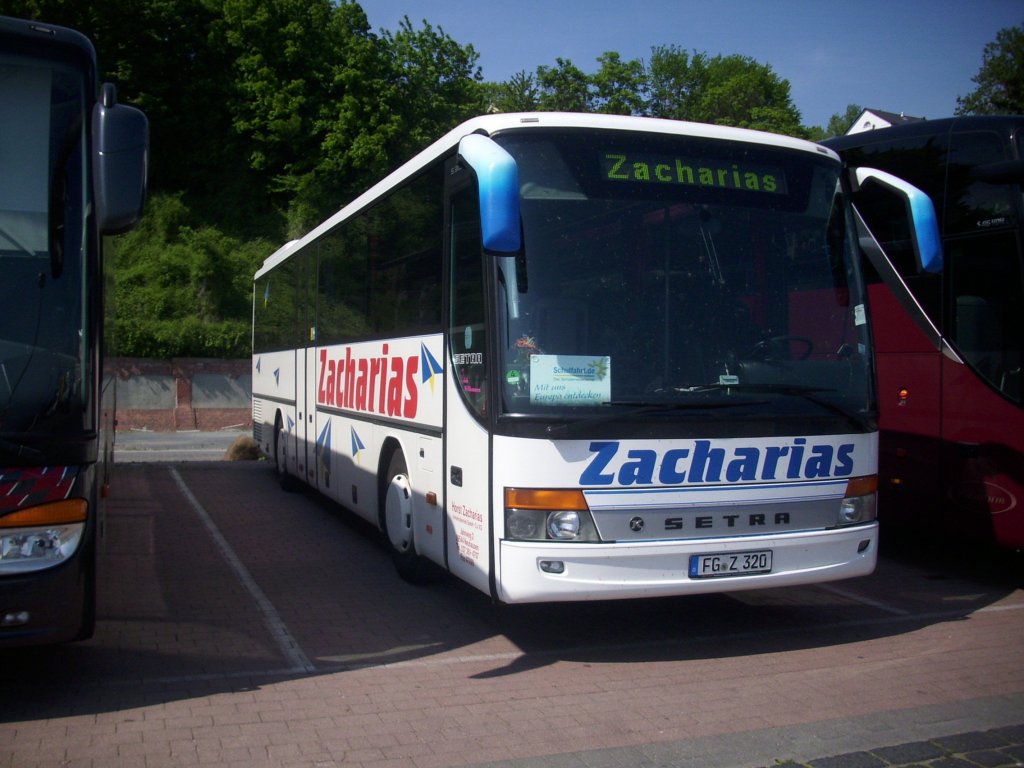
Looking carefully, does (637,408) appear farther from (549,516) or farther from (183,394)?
(183,394)

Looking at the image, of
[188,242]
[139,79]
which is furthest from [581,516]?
[139,79]

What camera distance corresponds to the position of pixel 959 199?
28.4ft

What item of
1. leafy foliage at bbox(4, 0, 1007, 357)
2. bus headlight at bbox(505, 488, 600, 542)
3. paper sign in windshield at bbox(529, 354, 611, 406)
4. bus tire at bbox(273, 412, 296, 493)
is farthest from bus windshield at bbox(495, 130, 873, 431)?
leafy foliage at bbox(4, 0, 1007, 357)

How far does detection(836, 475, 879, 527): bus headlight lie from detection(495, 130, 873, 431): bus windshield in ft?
1.45

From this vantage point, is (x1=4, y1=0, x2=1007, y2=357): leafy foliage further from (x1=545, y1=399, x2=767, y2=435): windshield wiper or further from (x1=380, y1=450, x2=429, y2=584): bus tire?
(x1=545, y1=399, x2=767, y2=435): windshield wiper

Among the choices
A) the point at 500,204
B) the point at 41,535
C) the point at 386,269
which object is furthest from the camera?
the point at 386,269

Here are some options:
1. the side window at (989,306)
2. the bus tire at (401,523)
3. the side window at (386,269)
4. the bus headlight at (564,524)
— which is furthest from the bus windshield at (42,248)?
the side window at (989,306)

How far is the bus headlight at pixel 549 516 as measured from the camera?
605cm

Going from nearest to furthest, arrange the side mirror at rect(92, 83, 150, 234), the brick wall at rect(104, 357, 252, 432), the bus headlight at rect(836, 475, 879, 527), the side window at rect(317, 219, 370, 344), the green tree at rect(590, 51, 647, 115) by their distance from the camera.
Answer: the side mirror at rect(92, 83, 150, 234)
the bus headlight at rect(836, 475, 879, 527)
the side window at rect(317, 219, 370, 344)
the brick wall at rect(104, 357, 252, 432)
the green tree at rect(590, 51, 647, 115)

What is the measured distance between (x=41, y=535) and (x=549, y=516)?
2708 millimetres

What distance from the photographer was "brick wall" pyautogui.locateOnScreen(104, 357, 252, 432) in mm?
30297

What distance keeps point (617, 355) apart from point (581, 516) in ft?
3.20

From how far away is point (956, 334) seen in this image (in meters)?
8.60

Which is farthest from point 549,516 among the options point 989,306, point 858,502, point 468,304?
point 989,306
